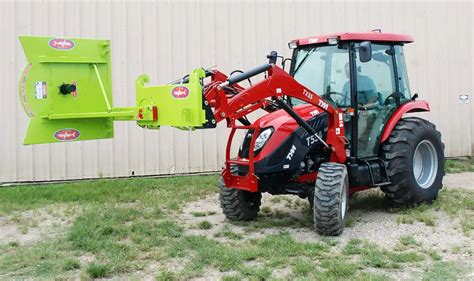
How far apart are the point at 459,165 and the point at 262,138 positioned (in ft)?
21.4

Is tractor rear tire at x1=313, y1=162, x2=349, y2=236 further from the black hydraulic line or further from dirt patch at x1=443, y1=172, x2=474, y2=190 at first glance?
dirt patch at x1=443, y1=172, x2=474, y2=190

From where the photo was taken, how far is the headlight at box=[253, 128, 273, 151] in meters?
6.33

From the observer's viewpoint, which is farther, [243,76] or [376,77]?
[376,77]

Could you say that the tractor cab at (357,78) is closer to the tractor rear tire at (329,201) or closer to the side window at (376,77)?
the side window at (376,77)

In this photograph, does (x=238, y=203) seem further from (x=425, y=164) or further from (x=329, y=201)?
(x=425, y=164)

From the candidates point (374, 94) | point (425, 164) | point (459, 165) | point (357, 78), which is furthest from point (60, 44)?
point (459, 165)

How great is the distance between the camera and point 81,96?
633 cm

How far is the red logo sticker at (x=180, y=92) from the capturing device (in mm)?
5707

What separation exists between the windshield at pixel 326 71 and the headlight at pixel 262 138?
36.2 inches

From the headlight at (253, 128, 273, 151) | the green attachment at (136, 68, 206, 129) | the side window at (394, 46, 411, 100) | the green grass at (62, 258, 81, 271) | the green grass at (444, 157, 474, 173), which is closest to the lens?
the green grass at (62, 258, 81, 271)

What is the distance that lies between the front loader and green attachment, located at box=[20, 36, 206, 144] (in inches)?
0.4

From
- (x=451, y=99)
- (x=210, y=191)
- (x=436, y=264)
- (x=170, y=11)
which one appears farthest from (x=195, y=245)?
(x=451, y=99)

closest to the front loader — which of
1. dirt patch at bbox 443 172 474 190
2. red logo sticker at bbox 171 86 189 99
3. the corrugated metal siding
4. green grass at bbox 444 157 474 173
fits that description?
red logo sticker at bbox 171 86 189 99

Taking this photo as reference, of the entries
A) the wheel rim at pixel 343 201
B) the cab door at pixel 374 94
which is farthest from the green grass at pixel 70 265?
the cab door at pixel 374 94
